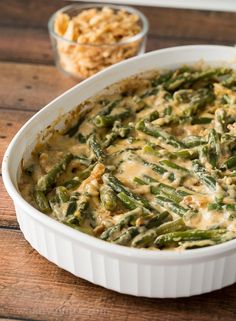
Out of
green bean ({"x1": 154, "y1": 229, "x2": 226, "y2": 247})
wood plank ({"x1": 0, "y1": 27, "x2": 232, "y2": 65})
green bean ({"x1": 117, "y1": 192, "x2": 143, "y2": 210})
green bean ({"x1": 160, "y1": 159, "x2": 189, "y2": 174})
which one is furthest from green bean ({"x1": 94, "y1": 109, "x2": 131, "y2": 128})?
wood plank ({"x1": 0, "y1": 27, "x2": 232, "y2": 65})

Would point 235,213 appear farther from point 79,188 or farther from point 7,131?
point 7,131

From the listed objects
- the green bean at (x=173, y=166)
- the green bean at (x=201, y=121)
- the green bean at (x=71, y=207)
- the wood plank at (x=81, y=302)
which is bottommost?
the wood plank at (x=81, y=302)

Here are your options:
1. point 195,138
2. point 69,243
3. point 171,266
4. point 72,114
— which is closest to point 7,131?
point 72,114

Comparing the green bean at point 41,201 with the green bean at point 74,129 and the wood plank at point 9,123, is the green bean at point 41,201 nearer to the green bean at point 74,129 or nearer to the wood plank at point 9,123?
the green bean at point 74,129

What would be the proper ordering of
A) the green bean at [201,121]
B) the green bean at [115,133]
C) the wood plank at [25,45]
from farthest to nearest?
the wood plank at [25,45] < the green bean at [201,121] < the green bean at [115,133]

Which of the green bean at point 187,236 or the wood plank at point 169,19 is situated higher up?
the green bean at point 187,236

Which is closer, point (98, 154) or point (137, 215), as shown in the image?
point (137, 215)

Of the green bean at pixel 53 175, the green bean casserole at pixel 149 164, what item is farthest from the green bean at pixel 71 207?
the green bean at pixel 53 175
